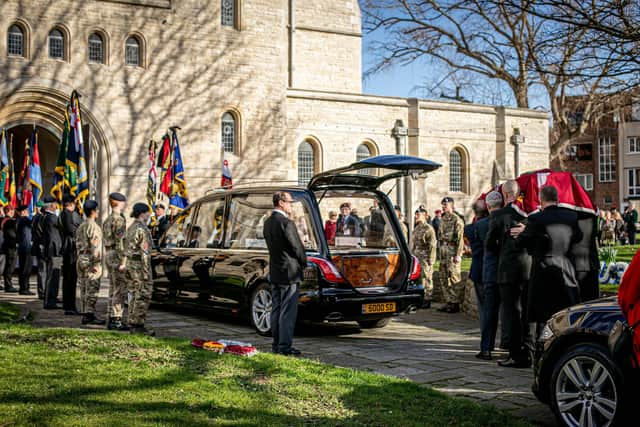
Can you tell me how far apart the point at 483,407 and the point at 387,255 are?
A: 4476 mm

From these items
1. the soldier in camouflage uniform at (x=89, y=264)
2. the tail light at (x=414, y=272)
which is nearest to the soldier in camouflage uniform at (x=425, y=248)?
the tail light at (x=414, y=272)

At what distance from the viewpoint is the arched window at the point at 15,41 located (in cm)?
2200

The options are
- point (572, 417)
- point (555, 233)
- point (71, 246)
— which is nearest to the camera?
point (572, 417)

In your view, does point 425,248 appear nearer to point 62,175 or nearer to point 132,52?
point 62,175

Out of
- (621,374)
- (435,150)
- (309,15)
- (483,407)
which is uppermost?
(309,15)

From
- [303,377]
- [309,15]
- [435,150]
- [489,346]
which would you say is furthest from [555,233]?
[309,15]

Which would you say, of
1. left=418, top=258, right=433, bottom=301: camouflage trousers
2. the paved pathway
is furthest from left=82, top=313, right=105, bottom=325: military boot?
left=418, top=258, right=433, bottom=301: camouflage trousers

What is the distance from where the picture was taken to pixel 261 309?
9766 mm

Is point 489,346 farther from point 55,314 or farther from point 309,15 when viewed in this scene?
point 309,15

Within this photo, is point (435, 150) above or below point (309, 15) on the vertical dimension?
below

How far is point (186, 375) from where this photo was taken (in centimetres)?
640

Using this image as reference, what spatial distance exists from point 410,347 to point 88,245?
17.0ft

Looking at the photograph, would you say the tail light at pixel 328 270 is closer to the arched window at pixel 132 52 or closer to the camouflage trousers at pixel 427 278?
the camouflage trousers at pixel 427 278

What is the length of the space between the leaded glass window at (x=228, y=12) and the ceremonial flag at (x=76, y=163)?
13.1 metres
